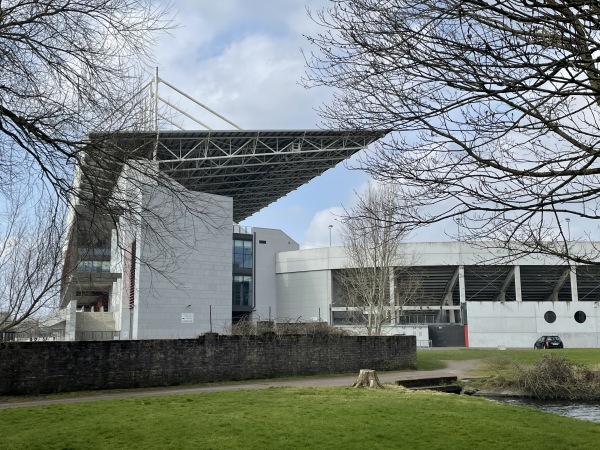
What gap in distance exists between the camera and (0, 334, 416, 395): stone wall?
17.3 metres

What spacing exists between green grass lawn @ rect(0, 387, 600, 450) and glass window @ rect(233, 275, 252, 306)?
171ft

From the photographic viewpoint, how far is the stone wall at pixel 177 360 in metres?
17.3

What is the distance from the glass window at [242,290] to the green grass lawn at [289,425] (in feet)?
171

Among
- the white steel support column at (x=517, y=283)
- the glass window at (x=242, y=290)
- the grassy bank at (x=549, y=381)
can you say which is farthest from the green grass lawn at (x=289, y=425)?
the glass window at (x=242, y=290)

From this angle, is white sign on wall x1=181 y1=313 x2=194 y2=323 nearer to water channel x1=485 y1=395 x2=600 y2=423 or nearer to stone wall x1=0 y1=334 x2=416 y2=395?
stone wall x1=0 y1=334 x2=416 y2=395

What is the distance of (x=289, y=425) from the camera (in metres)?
10.7

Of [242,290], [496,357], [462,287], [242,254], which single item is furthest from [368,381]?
[242,254]

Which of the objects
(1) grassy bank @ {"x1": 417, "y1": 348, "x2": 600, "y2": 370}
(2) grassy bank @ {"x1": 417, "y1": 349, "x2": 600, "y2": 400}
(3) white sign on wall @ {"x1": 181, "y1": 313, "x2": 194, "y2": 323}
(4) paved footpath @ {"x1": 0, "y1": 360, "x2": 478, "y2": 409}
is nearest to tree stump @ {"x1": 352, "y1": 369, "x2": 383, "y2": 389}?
(4) paved footpath @ {"x1": 0, "y1": 360, "x2": 478, "y2": 409}

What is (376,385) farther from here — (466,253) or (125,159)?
(466,253)

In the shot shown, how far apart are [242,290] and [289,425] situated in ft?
189

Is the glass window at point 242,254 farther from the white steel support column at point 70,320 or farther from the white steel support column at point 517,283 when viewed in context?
the white steel support column at point 517,283

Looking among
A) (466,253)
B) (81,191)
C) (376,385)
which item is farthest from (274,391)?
(466,253)

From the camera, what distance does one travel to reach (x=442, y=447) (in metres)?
8.93

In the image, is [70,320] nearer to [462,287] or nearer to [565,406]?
[565,406]
